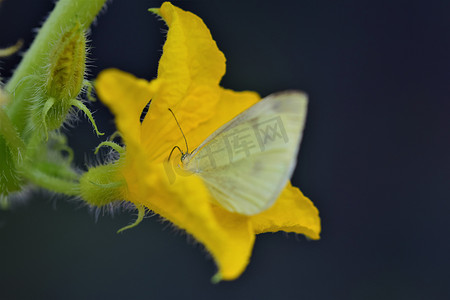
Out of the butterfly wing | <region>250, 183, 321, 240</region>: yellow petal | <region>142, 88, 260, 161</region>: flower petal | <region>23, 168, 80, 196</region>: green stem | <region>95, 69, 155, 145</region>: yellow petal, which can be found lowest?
<region>23, 168, 80, 196</region>: green stem

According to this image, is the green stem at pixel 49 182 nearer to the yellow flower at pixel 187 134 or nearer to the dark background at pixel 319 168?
the yellow flower at pixel 187 134

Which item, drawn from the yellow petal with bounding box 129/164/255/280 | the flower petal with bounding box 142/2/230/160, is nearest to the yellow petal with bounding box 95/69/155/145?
the yellow petal with bounding box 129/164/255/280

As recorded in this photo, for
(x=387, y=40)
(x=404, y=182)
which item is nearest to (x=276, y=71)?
(x=387, y=40)

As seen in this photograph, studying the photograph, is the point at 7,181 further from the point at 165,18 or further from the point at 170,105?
the point at 165,18

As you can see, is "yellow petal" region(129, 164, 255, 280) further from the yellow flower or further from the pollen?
the pollen

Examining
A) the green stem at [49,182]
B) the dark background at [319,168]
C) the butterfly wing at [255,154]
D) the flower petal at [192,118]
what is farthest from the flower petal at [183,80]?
the dark background at [319,168]

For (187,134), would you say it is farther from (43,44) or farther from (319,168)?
(319,168)
